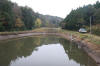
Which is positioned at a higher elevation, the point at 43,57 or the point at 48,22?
the point at 48,22

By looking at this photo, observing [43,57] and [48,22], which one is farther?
[48,22]

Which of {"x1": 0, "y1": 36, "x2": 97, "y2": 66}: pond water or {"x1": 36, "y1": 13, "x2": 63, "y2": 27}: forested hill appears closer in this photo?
{"x1": 0, "y1": 36, "x2": 97, "y2": 66}: pond water

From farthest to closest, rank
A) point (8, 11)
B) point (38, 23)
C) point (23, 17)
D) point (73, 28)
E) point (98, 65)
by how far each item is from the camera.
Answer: point (38, 23)
point (23, 17)
point (73, 28)
point (8, 11)
point (98, 65)

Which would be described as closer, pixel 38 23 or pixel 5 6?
pixel 5 6

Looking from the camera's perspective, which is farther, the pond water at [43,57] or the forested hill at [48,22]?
→ the forested hill at [48,22]

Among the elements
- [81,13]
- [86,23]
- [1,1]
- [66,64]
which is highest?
[1,1]

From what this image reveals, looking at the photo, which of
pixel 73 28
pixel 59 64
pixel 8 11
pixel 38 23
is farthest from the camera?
pixel 38 23

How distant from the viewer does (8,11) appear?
148ft

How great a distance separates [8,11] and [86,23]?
26.8 metres

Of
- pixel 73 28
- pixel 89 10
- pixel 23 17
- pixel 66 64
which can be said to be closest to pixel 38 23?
pixel 23 17

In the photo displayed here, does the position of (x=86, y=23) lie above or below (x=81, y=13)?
below

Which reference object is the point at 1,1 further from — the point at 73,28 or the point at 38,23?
the point at 38,23

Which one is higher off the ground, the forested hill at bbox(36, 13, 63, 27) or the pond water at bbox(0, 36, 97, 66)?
the forested hill at bbox(36, 13, 63, 27)

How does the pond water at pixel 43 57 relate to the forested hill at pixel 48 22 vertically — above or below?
below
